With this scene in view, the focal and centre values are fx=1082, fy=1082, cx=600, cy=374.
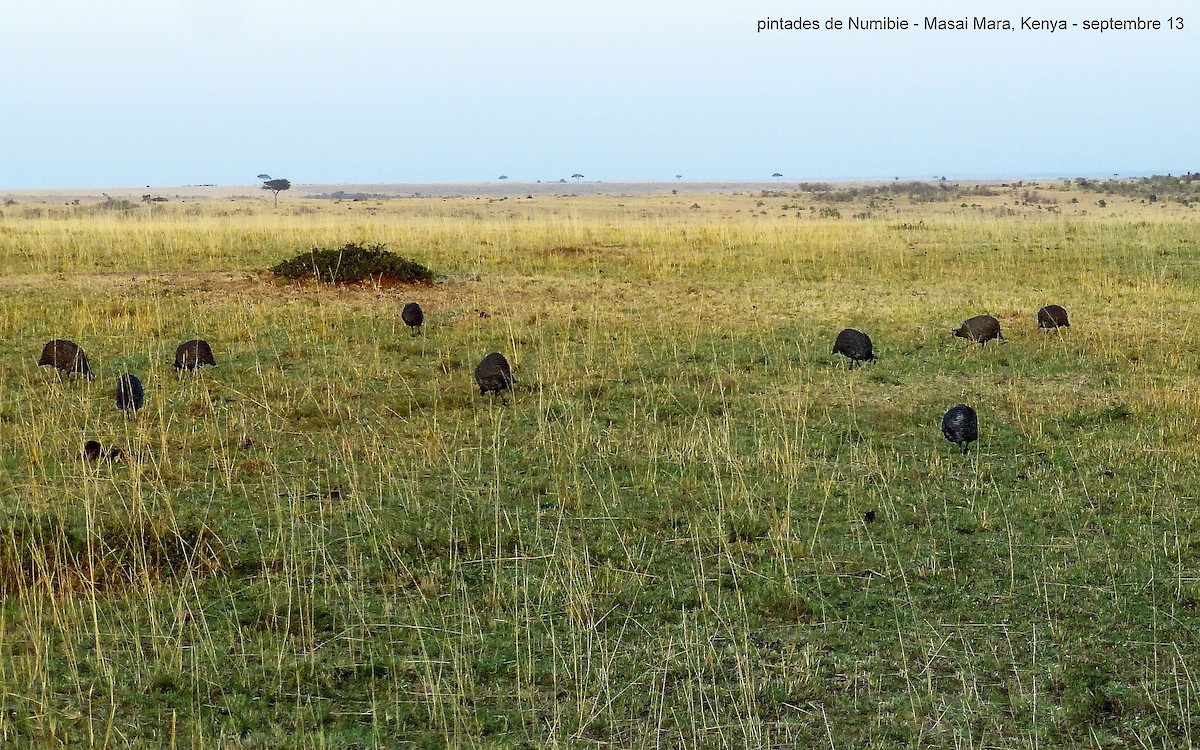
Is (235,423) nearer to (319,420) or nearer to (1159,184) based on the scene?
(319,420)

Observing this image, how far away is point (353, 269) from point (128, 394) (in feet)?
27.3

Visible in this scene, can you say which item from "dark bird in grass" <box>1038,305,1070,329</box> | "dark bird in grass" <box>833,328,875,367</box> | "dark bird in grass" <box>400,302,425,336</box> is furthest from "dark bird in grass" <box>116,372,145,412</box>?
"dark bird in grass" <box>1038,305,1070,329</box>

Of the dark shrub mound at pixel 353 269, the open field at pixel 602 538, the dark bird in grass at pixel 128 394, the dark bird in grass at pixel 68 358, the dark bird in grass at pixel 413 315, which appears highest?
the dark shrub mound at pixel 353 269

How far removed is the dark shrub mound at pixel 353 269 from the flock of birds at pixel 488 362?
11.9 feet

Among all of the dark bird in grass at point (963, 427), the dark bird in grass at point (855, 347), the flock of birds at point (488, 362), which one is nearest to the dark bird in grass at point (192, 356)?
the flock of birds at point (488, 362)

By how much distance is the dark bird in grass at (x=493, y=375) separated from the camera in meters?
9.44

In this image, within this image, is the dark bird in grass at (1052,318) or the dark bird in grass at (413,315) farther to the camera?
the dark bird in grass at (1052,318)

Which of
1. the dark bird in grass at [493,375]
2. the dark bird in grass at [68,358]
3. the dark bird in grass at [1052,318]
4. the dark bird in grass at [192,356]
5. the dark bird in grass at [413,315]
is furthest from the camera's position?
the dark bird in grass at [1052,318]

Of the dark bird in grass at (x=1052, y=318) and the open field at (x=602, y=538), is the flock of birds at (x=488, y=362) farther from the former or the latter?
the open field at (x=602, y=538)

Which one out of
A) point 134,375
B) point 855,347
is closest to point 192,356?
point 134,375

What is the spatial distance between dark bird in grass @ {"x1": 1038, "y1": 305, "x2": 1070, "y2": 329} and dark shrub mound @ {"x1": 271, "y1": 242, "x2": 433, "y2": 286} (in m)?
8.99

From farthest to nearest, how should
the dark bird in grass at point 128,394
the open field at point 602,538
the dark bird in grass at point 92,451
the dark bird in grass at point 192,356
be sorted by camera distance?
the dark bird in grass at point 192,356, the dark bird in grass at point 128,394, the dark bird in grass at point 92,451, the open field at point 602,538

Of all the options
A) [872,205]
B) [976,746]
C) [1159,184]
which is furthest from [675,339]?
[1159,184]

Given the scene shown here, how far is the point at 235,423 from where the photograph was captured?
8594 mm
